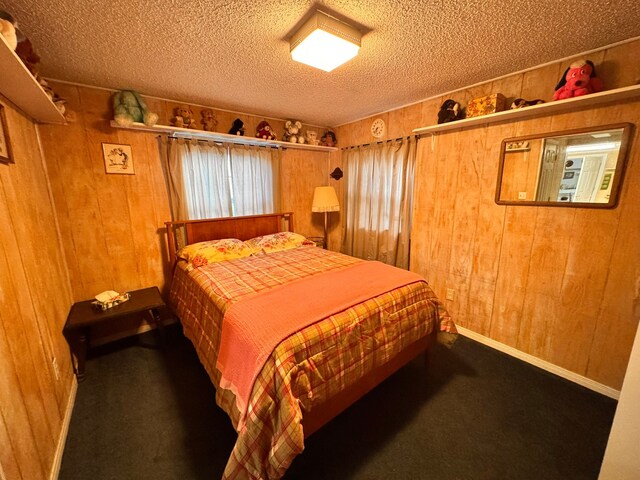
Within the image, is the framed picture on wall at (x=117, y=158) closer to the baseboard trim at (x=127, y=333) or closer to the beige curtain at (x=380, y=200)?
the baseboard trim at (x=127, y=333)

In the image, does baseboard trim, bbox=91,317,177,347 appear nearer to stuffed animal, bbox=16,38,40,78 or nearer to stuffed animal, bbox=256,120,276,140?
stuffed animal, bbox=16,38,40,78

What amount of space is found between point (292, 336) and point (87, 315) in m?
1.91

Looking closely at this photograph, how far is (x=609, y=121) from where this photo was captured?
1690 millimetres

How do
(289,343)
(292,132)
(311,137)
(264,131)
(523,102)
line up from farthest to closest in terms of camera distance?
(311,137) → (292,132) → (264,131) → (523,102) → (289,343)

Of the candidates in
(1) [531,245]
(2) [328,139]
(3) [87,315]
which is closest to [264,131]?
(2) [328,139]

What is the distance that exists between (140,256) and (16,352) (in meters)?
1.57

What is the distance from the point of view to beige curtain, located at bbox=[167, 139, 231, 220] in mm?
2645

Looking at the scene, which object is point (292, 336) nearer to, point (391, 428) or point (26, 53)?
point (391, 428)

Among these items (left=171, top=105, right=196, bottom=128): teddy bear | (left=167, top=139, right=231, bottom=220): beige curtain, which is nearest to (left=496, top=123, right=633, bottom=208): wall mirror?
(left=167, top=139, right=231, bottom=220): beige curtain

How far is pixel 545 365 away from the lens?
2.11 m

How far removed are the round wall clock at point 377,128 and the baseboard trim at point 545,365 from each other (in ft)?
7.84

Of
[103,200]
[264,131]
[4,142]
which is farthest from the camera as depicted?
[264,131]

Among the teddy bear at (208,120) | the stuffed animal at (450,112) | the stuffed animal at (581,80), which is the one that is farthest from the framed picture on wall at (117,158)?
the stuffed animal at (581,80)

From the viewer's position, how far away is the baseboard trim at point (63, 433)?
1.32 meters
